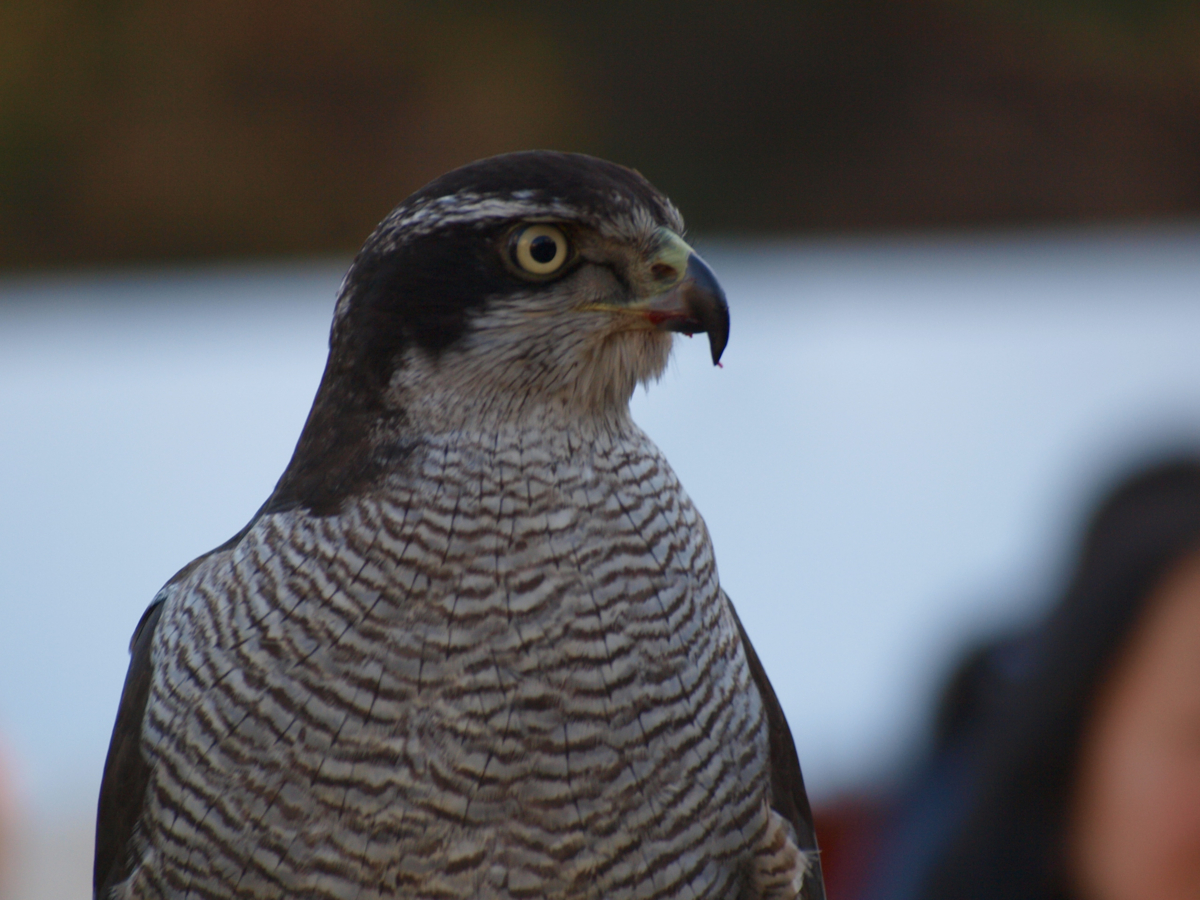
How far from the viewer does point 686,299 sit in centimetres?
144

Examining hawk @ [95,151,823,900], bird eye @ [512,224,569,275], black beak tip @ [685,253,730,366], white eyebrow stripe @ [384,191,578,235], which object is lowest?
hawk @ [95,151,823,900]

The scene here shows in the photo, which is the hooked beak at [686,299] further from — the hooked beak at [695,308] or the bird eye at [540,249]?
the bird eye at [540,249]

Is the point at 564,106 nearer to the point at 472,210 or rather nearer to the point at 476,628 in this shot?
the point at 472,210

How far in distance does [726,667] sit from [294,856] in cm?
52

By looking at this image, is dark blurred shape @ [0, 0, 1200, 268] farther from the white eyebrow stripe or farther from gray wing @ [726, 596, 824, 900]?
gray wing @ [726, 596, 824, 900]

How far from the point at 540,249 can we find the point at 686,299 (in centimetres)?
18

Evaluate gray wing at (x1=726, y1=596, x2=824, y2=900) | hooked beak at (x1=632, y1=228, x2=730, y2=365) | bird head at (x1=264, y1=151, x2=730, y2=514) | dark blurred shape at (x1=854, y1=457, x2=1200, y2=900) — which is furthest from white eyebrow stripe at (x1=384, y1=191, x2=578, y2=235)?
dark blurred shape at (x1=854, y1=457, x2=1200, y2=900)

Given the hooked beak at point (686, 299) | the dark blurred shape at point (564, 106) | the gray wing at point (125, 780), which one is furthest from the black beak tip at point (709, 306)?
the dark blurred shape at point (564, 106)

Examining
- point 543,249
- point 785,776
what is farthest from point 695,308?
point 785,776

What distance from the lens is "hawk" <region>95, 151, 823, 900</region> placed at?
1.27 meters

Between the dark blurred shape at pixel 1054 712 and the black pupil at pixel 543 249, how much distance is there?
1.40m

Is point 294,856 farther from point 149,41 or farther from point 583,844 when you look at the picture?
point 149,41

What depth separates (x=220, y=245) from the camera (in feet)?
12.0

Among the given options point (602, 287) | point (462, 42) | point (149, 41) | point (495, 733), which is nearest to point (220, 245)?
point (149, 41)
